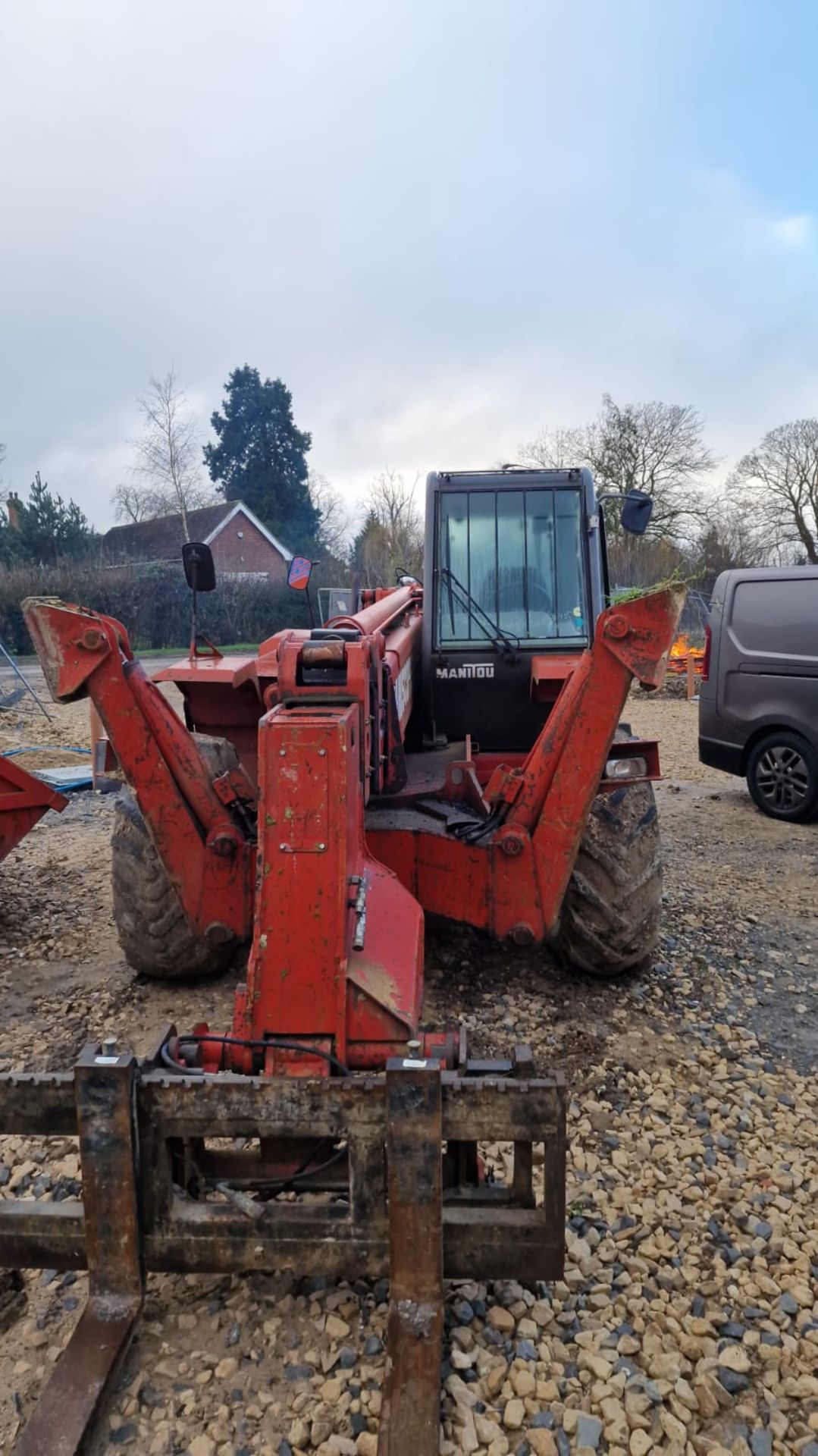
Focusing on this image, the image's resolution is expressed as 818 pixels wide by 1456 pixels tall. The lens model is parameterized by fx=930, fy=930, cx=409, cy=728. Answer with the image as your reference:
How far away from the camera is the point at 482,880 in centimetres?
375

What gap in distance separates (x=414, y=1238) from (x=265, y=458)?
129ft

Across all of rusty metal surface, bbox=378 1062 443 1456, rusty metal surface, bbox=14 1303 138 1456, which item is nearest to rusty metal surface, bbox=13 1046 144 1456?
rusty metal surface, bbox=14 1303 138 1456

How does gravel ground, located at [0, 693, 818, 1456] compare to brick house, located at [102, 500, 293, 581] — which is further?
brick house, located at [102, 500, 293, 581]

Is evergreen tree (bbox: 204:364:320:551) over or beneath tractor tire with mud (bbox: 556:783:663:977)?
over

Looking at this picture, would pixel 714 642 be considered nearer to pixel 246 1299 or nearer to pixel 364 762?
pixel 364 762

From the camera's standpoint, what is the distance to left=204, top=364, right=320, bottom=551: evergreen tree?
38969mm

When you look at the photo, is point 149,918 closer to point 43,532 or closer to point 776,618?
point 776,618

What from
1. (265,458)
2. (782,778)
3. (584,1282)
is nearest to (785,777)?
(782,778)

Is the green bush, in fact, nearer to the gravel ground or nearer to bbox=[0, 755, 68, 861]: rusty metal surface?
bbox=[0, 755, 68, 861]: rusty metal surface

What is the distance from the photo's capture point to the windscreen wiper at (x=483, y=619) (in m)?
5.05

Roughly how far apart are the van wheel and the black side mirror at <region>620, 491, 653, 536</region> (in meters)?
4.28

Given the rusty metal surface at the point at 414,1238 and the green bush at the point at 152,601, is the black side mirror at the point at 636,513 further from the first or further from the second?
the green bush at the point at 152,601

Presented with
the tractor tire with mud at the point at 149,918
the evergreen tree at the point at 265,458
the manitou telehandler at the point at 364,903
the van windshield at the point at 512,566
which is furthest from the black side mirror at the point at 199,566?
the evergreen tree at the point at 265,458

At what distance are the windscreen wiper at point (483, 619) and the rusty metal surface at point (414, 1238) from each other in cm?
317
